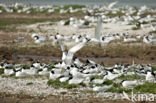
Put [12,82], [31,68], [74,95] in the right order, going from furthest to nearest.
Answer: [31,68]
[12,82]
[74,95]

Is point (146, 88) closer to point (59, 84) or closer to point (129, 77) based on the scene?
point (129, 77)

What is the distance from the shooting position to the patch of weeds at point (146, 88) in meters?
11.6

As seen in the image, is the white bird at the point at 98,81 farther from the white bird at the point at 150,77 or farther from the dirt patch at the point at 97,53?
the dirt patch at the point at 97,53

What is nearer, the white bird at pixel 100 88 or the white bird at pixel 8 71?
the white bird at pixel 100 88

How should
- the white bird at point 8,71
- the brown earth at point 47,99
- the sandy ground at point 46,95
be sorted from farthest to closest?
the white bird at point 8,71
the sandy ground at point 46,95
the brown earth at point 47,99

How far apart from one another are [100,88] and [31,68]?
134 inches

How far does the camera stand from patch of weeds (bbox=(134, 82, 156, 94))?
11.6 m

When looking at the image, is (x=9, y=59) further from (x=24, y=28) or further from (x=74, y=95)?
(x=24, y=28)

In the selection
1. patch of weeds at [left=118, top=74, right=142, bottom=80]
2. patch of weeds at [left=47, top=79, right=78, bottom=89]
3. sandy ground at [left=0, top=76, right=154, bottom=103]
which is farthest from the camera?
patch of weeds at [left=118, top=74, right=142, bottom=80]

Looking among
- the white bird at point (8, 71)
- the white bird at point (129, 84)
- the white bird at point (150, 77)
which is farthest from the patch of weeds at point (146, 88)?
the white bird at point (8, 71)

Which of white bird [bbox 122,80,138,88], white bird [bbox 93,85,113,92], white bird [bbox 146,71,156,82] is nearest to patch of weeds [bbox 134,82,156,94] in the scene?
white bird [bbox 122,80,138,88]

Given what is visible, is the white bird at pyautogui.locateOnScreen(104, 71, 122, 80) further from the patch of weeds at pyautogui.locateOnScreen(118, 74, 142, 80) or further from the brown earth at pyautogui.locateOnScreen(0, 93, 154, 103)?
the brown earth at pyautogui.locateOnScreen(0, 93, 154, 103)

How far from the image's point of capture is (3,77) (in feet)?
46.2

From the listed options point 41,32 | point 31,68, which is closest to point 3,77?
point 31,68
